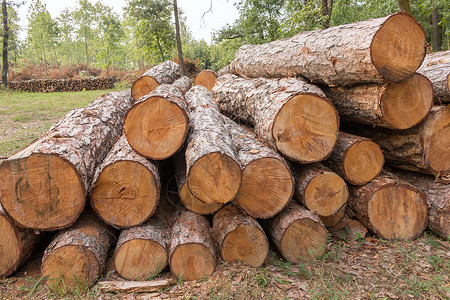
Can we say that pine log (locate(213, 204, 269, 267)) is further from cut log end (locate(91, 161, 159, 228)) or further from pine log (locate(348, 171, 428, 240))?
pine log (locate(348, 171, 428, 240))

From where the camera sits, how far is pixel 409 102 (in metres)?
2.95

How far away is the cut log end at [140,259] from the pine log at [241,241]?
0.57 metres

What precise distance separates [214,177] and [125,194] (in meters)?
0.89

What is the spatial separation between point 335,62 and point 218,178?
1956mm

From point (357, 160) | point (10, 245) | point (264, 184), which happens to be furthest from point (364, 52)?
point (10, 245)

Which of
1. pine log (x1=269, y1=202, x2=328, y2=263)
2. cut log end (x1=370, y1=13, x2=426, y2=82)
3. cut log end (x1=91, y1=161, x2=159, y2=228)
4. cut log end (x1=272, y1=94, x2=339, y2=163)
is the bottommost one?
pine log (x1=269, y1=202, x2=328, y2=263)

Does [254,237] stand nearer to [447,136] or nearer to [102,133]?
[102,133]

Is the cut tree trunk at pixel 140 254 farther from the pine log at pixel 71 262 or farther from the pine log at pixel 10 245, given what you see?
Answer: the pine log at pixel 10 245

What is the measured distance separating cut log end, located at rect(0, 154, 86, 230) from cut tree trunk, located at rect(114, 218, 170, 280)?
519mm

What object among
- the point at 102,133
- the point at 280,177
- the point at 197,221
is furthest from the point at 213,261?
the point at 102,133

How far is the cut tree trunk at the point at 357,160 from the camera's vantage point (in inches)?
121

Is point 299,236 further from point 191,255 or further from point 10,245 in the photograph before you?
point 10,245

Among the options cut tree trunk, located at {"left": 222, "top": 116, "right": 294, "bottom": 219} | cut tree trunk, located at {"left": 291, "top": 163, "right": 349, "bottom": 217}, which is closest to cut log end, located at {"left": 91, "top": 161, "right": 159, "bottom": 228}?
cut tree trunk, located at {"left": 222, "top": 116, "right": 294, "bottom": 219}

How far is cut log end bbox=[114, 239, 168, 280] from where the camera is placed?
2.56 meters
